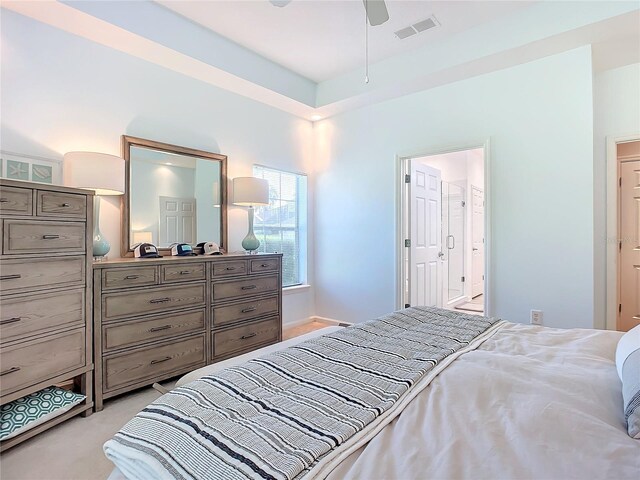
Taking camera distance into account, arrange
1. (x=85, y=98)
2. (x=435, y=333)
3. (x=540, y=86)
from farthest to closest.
Answer: (x=540, y=86) < (x=85, y=98) < (x=435, y=333)

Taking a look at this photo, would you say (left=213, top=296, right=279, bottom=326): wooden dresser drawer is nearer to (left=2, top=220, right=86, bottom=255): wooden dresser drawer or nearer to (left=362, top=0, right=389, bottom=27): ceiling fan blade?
(left=2, top=220, right=86, bottom=255): wooden dresser drawer

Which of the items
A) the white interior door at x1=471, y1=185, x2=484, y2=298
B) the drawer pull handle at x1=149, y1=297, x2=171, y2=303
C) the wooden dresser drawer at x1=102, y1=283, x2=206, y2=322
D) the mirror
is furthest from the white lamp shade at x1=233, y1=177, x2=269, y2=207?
the white interior door at x1=471, y1=185, x2=484, y2=298

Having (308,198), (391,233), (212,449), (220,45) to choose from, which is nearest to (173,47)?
(220,45)

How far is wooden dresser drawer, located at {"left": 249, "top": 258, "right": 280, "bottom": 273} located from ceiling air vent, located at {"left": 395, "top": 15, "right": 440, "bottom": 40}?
2373mm

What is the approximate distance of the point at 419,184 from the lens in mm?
4219

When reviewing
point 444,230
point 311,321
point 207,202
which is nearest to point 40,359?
point 207,202

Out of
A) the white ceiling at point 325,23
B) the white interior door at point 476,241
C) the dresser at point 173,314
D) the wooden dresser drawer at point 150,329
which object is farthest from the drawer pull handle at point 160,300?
the white interior door at point 476,241

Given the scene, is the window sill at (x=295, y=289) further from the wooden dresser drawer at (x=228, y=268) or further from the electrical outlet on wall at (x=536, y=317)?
the electrical outlet on wall at (x=536, y=317)

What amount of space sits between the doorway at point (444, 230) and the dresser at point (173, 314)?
173 cm

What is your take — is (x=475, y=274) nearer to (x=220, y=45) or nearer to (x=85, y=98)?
(x=220, y=45)

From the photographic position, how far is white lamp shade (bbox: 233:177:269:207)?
137 inches

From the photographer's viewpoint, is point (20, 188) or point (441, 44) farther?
point (441, 44)

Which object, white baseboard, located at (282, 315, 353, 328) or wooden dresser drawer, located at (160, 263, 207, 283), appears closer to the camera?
wooden dresser drawer, located at (160, 263, 207, 283)

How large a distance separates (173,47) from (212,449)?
3013 mm
